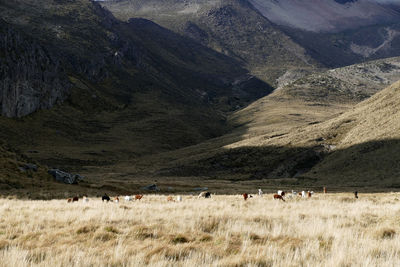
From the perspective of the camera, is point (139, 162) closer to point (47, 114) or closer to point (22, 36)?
point (47, 114)

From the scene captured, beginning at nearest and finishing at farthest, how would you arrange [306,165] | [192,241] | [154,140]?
[192,241] → [306,165] → [154,140]

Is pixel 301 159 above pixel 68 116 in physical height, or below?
below

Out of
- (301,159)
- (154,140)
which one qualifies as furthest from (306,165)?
(154,140)

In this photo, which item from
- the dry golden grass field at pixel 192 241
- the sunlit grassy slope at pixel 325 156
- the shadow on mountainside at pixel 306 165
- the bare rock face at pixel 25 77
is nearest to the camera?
the dry golden grass field at pixel 192 241

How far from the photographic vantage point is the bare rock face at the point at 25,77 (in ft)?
425

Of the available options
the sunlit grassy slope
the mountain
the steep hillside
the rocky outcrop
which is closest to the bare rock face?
the steep hillside

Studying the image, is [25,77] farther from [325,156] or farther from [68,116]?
[325,156]

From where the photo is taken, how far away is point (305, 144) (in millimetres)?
87438

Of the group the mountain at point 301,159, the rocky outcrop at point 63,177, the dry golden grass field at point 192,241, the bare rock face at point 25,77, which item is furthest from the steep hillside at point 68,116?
the dry golden grass field at point 192,241

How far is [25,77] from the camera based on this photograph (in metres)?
139

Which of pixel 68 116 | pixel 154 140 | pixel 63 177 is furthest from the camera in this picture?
pixel 68 116

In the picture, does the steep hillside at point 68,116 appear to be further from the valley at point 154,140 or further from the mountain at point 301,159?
the mountain at point 301,159

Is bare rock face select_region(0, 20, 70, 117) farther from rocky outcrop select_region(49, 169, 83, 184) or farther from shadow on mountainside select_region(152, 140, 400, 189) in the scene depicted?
rocky outcrop select_region(49, 169, 83, 184)

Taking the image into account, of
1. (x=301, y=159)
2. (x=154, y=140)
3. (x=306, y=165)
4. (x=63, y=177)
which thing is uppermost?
(x=154, y=140)
